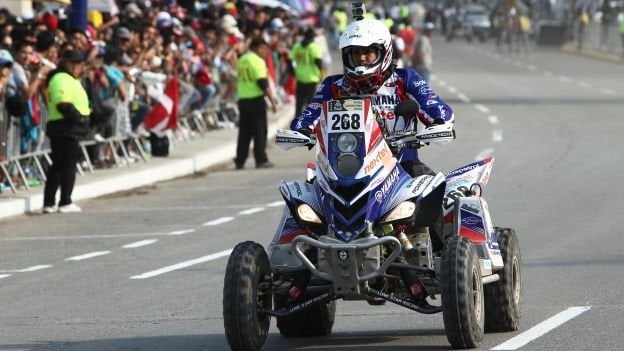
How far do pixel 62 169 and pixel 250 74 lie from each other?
5978 millimetres

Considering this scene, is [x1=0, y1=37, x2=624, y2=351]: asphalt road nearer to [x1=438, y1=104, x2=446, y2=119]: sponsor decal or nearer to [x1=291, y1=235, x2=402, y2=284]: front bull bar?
[x1=291, y1=235, x2=402, y2=284]: front bull bar

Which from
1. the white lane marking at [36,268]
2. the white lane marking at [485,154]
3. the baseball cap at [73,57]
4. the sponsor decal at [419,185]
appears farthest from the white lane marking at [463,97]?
the sponsor decal at [419,185]

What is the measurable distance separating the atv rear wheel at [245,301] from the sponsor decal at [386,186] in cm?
72

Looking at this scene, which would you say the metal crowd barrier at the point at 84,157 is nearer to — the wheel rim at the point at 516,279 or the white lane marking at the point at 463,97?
the wheel rim at the point at 516,279

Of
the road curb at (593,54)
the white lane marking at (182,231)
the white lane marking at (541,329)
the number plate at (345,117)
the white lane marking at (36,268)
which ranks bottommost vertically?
the road curb at (593,54)

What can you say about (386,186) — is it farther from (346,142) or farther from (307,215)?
(307,215)

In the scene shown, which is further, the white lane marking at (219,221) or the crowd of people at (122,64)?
the crowd of people at (122,64)

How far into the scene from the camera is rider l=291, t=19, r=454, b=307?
980cm

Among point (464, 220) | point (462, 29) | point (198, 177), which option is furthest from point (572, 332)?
point (462, 29)

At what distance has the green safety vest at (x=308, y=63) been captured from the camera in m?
29.1

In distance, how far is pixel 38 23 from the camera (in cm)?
2294

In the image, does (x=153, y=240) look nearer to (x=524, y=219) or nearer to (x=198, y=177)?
(x=524, y=219)

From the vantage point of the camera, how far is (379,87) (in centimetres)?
1003

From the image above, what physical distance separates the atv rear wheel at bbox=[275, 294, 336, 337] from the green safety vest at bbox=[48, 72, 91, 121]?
8645mm
